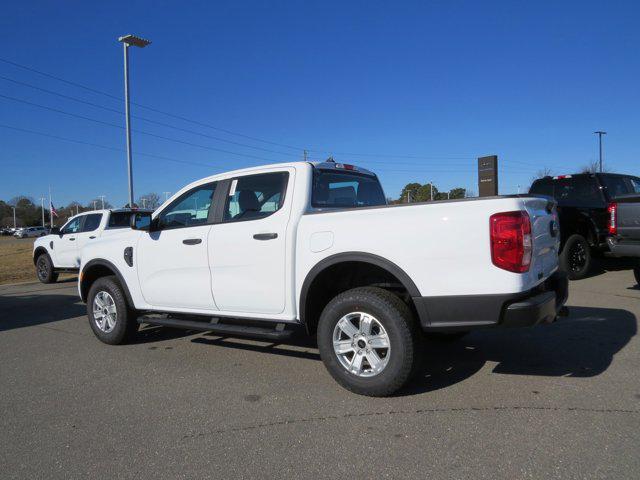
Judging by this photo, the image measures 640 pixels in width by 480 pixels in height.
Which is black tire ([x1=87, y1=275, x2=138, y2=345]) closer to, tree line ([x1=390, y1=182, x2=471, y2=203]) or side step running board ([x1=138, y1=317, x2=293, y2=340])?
side step running board ([x1=138, y1=317, x2=293, y2=340])

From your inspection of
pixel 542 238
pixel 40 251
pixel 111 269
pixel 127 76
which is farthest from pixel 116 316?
pixel 127 76

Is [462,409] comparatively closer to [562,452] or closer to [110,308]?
[562,452]

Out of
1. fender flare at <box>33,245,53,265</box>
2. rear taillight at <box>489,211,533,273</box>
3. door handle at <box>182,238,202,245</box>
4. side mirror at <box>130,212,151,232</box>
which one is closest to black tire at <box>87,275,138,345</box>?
side mirror at <box>130,212,151,232</box>

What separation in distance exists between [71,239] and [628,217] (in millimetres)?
11689

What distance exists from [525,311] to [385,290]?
1.06 m

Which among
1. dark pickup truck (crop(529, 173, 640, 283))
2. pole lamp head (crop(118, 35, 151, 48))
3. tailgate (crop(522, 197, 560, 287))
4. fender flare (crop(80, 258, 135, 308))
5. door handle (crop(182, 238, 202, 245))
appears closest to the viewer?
tailgate (crop(522, 197, 560, 287))

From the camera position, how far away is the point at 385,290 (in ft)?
13.2

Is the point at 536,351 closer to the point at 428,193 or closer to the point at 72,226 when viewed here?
the point at 72,226

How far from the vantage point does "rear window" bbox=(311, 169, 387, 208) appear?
→ 4750 millimetres

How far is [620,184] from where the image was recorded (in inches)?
409

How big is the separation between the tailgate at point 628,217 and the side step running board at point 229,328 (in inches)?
226

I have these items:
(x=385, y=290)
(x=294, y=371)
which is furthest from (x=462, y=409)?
(x=294, y=371)

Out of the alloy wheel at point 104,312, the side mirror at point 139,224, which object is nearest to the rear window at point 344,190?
the side mirror at point 139,224

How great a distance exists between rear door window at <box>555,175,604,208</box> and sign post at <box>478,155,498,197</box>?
3728mm
